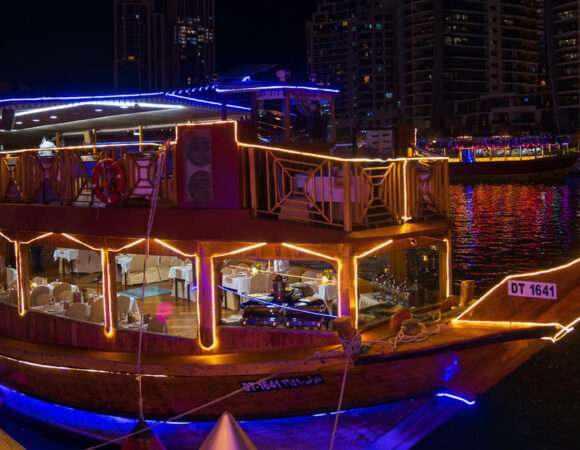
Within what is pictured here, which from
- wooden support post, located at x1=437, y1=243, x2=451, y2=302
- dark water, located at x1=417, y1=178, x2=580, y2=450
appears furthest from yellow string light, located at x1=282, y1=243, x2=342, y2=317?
dark water, located at x1=417, y1=178, x2=580, y2=450

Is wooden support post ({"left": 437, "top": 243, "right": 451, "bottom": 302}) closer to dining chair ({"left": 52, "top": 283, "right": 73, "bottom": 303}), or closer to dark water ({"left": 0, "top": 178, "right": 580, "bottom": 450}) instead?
dark water ({"left": 0, "top": 178, "right": 580, "bottom": 450})

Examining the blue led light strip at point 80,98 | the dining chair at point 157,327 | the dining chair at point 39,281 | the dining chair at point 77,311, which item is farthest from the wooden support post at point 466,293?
the dining chair at point 39,281

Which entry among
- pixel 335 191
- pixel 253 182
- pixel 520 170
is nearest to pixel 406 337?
pixel 335 191

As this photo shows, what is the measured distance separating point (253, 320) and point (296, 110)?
10.4 ft

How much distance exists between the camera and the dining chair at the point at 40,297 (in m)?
9.44

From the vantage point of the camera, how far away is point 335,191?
Answer: 295 inches

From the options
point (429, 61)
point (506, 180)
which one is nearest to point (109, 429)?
point (506, 180)

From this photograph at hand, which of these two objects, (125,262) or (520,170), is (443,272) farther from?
(520,170)

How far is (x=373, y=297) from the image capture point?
8750 millimetres

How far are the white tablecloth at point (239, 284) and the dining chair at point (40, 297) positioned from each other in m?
2.47

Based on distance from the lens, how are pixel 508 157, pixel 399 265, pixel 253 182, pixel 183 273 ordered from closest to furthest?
1. pixel 253 182
2. pixel 399 265
3. pixel 183 273
4. pixel 508 157

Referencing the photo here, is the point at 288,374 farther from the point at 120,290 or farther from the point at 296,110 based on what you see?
the point at 120,290

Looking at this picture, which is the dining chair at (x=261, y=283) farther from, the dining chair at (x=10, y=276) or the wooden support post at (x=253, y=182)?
the dining chair at (x=10, y=276)

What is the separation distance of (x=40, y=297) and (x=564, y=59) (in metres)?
105
